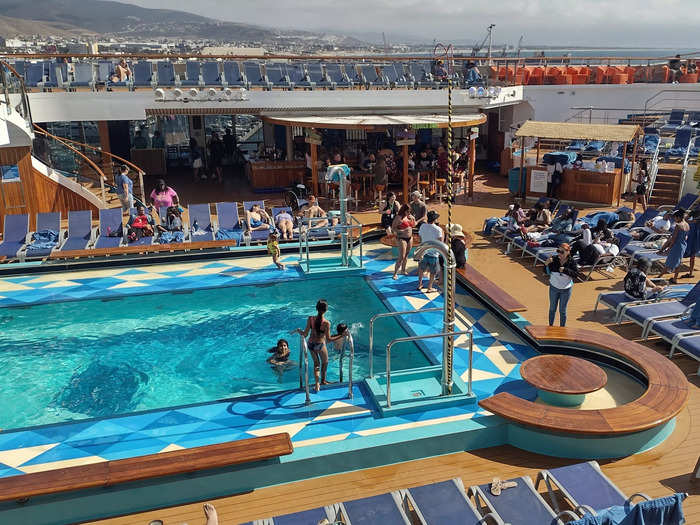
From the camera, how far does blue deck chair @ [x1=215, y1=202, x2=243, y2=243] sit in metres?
14.4

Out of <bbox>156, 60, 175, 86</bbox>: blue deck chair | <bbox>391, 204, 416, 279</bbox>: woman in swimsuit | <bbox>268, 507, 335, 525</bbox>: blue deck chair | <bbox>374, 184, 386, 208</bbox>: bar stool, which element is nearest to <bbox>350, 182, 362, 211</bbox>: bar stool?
<bbox>374, 184, 386, 208</bbox>: bar stool

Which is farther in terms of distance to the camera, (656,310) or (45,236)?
(45,236)

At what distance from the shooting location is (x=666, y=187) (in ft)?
57.2

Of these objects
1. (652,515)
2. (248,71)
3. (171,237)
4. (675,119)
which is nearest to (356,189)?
(248,71)

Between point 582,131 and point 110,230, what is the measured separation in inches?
472

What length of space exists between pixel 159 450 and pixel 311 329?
7.58 ft

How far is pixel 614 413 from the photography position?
6.64 metres

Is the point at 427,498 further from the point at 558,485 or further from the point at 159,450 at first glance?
the point at 159,450

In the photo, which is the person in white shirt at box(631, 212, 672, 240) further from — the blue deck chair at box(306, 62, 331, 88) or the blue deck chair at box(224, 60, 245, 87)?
the blue deck chair at box(224, 60, 245, 87)

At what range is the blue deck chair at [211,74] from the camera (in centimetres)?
1904

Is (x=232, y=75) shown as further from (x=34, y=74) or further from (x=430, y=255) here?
(x=430, y=255)

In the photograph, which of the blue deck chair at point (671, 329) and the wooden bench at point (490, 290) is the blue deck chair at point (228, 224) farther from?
the blue deck chair at point (671, 329)

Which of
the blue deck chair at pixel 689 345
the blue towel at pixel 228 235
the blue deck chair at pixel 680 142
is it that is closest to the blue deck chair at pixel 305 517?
the blue deck chair at pixel 689 345

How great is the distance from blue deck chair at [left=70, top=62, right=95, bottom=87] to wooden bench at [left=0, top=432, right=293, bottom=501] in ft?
47.6
